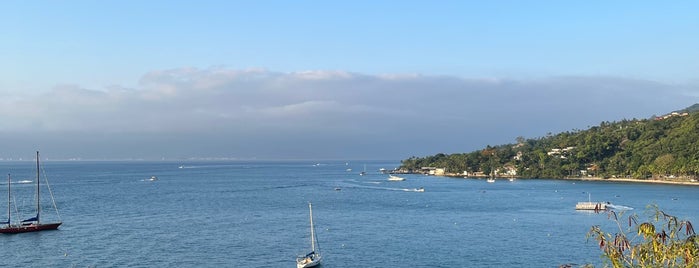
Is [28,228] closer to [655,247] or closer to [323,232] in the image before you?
[323,232]

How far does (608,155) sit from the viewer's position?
143 m

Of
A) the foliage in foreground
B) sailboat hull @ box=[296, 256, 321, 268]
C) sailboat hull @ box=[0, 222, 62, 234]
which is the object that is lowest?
sailboat hull @ box=[296, 256, 321, 268]

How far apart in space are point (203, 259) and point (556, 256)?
21.2m

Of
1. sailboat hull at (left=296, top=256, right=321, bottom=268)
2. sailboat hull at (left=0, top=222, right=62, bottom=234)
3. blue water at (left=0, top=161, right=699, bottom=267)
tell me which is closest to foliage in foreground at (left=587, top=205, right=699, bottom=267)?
sailboat hull at (left=296, top=256, right=321, bottom=268)

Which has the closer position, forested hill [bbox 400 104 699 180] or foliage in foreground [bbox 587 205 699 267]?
foliage in foreground [bbox 587 205 699 267]

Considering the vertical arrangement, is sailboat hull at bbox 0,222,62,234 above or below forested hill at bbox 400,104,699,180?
below

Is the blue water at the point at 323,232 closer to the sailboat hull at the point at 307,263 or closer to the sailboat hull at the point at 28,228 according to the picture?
the sailboat hull at the point at 28,228

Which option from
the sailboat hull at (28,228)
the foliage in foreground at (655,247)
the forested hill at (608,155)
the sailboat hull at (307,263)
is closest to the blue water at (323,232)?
the sailboat hull at (28,228)

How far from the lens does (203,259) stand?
1508 inches

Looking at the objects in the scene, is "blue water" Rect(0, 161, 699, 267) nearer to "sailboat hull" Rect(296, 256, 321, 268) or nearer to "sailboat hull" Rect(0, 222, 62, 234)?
"sailboat hull" Rect(0, 222, 62, 234)

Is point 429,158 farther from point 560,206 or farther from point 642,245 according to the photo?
point 642,245

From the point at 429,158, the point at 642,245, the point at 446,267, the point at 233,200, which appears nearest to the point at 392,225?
the point at 446,267

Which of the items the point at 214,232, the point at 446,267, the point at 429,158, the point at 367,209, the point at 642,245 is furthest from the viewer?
the point at 429,158

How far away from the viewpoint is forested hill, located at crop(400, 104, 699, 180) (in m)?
123
